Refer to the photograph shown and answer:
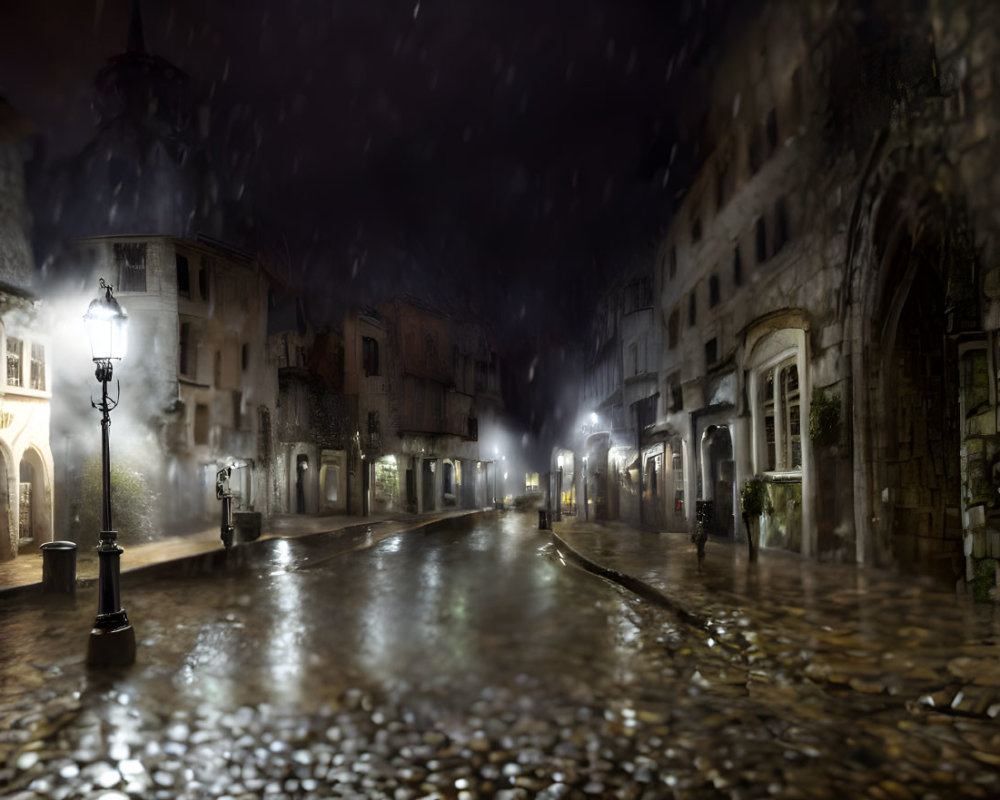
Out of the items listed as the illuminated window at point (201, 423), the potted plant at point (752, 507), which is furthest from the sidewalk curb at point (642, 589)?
the illuminated window at point (201, 423)

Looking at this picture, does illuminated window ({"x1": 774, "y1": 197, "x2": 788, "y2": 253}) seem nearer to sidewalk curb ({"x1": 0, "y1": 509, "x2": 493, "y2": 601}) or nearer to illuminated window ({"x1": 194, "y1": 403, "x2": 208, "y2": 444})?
sidewalk curb ({"x1": 0, "y1": 509, "x2": 493, "y2": 601})

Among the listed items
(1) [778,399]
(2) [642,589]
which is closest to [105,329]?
(2) [642,589]

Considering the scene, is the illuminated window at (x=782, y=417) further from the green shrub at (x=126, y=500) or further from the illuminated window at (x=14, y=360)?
the green shrub at (x=126, y=500)

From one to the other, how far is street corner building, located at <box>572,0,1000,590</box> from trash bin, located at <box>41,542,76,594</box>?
1113 cm

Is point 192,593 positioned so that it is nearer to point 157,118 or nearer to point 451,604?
point 451,604

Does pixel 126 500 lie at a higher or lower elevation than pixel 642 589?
higher

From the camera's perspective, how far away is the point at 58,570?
38.0 ft

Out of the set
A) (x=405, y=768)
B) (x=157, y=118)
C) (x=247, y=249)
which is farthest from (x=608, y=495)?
(x=405, y=768)

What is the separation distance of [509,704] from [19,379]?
1719 centimetres

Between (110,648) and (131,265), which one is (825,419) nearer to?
(110,648)

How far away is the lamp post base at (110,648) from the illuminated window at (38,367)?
13.8 meters

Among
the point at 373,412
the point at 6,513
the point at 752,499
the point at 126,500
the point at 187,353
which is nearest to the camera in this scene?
the point at 752,499

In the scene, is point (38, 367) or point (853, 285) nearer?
point (853, 285)

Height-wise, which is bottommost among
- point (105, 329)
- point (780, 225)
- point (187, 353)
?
point (105, 329)
